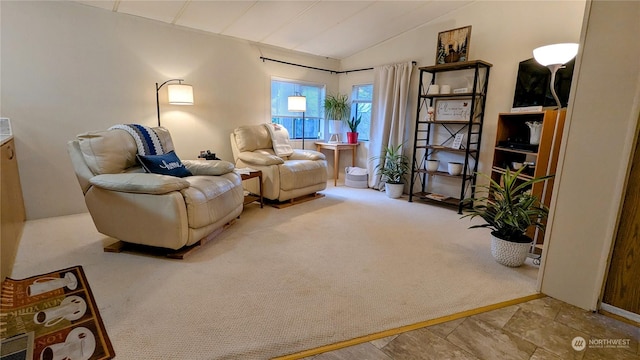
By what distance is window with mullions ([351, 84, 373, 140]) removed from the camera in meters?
5.05

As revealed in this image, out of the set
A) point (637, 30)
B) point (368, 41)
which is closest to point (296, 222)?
point (637, 30)

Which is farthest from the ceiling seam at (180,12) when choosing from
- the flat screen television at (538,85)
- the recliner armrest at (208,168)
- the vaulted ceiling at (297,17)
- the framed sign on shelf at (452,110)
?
the flat screen television at (538,85)

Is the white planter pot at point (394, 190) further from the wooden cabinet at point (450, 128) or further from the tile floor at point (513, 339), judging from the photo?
the tile floor at point (513, 339)

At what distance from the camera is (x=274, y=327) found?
1.51 metres

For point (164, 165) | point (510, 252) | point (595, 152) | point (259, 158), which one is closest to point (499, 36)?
point (595, 152)

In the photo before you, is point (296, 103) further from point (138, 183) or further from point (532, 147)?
point (532, 147)

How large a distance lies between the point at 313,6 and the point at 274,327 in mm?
3208

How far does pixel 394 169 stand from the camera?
4387 millimetres

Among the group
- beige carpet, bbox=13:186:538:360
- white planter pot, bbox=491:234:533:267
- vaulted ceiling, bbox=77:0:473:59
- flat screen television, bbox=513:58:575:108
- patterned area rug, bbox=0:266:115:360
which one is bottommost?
patterned area rug, bbox=0:266:115:360

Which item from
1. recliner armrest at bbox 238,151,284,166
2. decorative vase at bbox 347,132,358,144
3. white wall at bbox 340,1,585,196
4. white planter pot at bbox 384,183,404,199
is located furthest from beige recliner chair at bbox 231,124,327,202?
white wall at bbox 340,1,585,196

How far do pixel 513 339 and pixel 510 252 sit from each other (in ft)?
2.86

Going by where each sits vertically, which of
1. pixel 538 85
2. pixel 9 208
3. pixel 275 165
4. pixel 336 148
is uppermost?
pixel 538 85

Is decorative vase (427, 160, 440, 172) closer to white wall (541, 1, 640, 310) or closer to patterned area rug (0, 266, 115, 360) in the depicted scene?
white wall (541, 1, 640, 310)

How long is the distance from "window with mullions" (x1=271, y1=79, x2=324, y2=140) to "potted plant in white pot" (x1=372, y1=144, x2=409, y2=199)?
1399 millimetres
